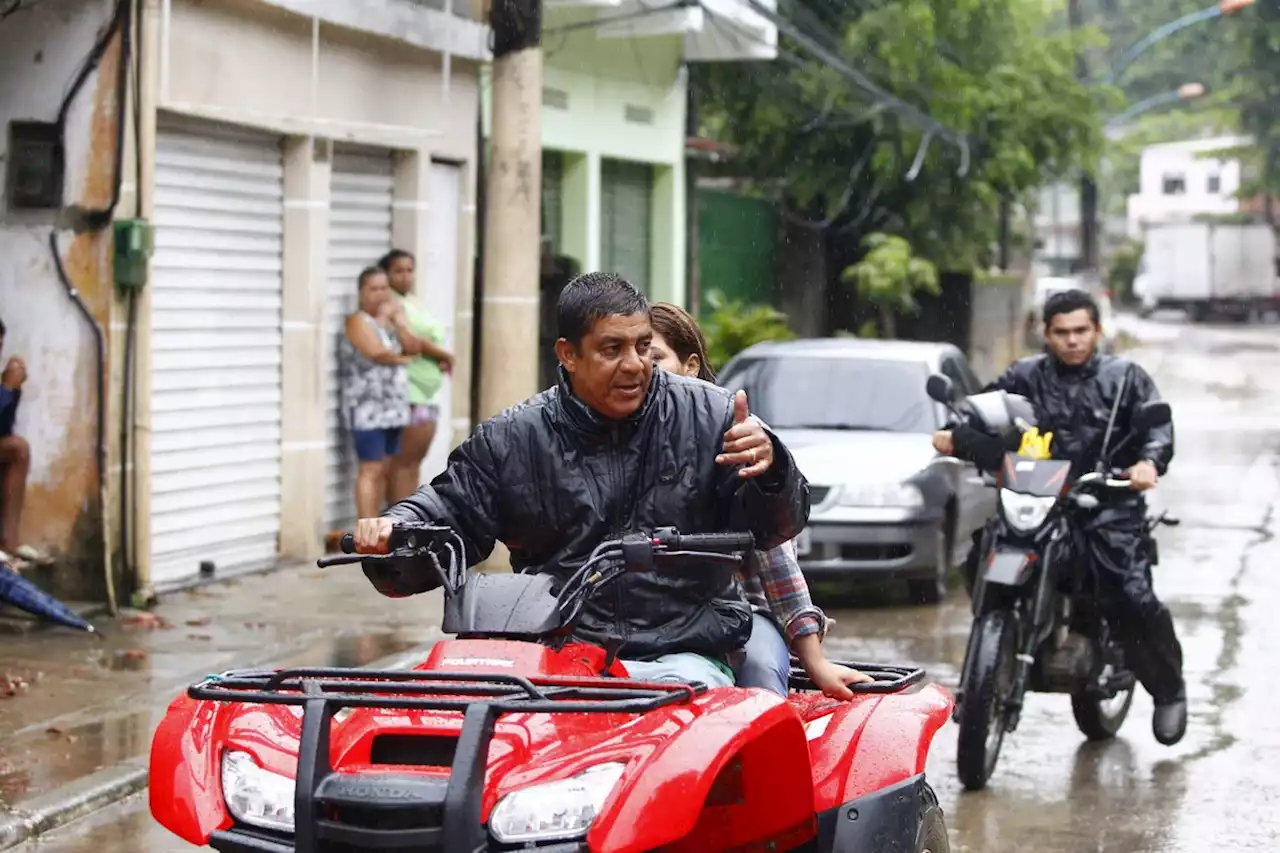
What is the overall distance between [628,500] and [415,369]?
31.8 ft

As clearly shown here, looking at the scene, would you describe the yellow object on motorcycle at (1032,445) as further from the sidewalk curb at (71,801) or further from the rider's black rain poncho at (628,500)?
the rider's black rain poncho at (628,500)

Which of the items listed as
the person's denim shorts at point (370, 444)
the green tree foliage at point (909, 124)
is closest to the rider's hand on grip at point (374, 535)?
the person's denim shorts at point (370, 444)

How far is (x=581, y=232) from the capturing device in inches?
797

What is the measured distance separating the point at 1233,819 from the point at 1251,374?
2944 centimetres

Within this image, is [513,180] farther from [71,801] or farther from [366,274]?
[71,801]

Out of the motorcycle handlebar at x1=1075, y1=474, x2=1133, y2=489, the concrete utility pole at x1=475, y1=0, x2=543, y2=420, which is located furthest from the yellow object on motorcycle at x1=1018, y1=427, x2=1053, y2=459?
the concrete utility pole at x1=475, y1=0, x2=543, y2=420

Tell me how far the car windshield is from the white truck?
1981 inches

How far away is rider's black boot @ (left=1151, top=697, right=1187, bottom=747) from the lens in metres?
8.32

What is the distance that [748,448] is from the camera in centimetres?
444

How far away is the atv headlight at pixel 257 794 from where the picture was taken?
392cm

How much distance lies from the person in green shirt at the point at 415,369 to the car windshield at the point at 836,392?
6.50ft

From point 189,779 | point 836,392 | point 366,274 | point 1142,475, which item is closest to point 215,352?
point 366,274

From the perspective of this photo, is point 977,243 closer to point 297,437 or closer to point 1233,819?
point 297,437

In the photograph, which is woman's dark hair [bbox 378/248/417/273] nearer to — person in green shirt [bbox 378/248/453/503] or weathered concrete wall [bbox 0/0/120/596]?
person in green shirt [bbox 378/248/453/503]
